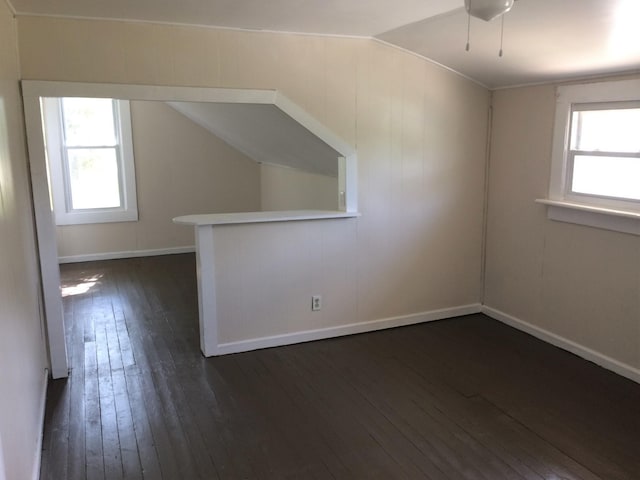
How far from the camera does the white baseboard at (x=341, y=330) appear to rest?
3.60m

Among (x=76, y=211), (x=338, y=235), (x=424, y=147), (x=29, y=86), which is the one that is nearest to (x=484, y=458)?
(x=338, y=235)

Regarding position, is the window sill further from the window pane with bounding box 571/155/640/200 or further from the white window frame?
the window pane with bounding box 571/155/640/200

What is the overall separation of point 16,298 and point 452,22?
2.50m

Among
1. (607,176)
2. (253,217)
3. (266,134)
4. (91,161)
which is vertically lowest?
(253,217)

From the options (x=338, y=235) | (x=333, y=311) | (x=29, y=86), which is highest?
(x=29, y=86)

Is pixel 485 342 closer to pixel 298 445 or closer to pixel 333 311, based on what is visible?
pixel 333 311

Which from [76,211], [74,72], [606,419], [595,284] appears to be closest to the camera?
[606,419]

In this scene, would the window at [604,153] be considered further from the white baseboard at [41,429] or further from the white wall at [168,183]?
the white wall at [168,183]

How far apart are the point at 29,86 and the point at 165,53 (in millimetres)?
751

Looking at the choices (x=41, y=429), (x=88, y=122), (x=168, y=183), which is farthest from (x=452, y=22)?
(x=88, y=122)

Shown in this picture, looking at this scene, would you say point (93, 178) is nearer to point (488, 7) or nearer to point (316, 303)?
point (316, 303)

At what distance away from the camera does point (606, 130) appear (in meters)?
3.25

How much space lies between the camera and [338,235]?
3.77m

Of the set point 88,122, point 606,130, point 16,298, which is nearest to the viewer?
point 16,298
